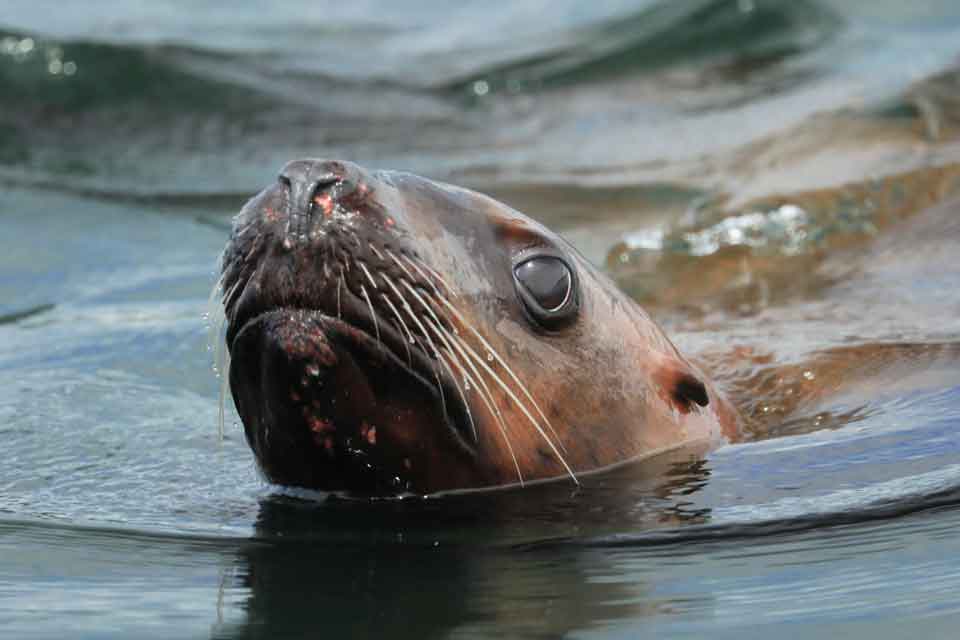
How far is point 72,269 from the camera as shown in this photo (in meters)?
7.31

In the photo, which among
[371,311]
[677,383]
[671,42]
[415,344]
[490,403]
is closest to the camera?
[371,311]

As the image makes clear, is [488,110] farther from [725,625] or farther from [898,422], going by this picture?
[725,625]

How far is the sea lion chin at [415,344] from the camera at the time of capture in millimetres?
3646

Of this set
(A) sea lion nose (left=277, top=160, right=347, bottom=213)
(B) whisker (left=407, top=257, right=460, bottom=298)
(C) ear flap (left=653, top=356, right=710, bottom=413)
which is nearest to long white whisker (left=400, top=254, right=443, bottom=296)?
(B) whisker (left=407, top=257, right=460, bottom=298)

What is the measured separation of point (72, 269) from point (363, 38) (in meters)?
5.75

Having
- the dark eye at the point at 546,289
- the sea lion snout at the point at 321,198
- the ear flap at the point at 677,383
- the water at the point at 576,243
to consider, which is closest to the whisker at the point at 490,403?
the water at the point at 576,243

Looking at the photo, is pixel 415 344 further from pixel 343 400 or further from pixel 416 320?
pixel 343 400

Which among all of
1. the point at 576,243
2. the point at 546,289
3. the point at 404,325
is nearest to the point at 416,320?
the point at 404,325

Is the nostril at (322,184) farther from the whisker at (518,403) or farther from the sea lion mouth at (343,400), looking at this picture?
the whisker at (518,403)

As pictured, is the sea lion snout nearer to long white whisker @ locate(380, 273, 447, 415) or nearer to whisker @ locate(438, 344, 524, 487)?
long white whisker @ locate(380, 273, 447, 415)

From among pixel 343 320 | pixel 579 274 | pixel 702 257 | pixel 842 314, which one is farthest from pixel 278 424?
pixel 702 257

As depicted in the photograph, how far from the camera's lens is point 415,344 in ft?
12.2

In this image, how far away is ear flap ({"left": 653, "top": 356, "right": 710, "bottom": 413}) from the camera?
14.4 feet

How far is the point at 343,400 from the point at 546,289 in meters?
0.59
